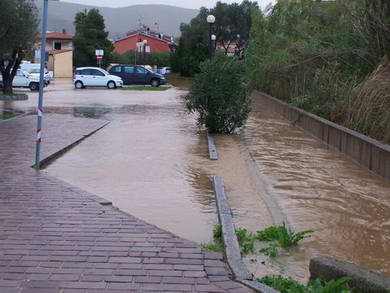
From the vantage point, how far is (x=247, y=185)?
34.9 feet

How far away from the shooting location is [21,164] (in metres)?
11.7

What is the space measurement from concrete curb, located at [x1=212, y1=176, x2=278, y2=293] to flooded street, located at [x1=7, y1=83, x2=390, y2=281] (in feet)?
0.53

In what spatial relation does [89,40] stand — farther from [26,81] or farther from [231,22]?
[26,81]

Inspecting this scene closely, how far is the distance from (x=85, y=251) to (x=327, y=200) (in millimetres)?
4447

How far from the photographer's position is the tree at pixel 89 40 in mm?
78062

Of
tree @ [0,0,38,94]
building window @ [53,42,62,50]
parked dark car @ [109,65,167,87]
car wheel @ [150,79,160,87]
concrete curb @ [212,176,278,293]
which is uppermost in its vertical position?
building window @ [53,42,62,50]

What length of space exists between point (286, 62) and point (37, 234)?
65.2 feet

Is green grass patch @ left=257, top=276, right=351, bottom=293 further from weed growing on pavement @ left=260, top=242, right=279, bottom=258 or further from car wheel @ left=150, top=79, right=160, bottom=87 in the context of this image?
car wheel @ left=150, top=79, right=160, bottom=87

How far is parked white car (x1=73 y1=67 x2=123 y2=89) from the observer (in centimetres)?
4612

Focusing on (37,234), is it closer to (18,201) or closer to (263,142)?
(18,201)

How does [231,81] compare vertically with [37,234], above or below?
above

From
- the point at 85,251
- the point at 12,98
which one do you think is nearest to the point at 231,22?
the point at 12,98

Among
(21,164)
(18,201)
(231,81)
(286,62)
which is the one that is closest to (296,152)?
(231,81)

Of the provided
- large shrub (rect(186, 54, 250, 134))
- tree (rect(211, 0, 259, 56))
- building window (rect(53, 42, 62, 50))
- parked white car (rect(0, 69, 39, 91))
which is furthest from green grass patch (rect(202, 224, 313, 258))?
building window (rect(53, 42, 62, 50))
